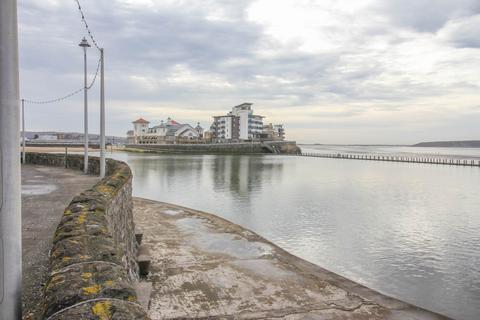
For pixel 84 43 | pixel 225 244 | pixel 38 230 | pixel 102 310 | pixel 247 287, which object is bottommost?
pixel 225 244

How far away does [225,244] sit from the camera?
49.8ft

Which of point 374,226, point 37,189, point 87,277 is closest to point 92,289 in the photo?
point 87,277

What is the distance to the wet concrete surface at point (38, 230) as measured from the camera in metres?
4.95

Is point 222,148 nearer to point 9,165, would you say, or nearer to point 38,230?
point 38,230

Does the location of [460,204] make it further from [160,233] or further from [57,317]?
[57,317]

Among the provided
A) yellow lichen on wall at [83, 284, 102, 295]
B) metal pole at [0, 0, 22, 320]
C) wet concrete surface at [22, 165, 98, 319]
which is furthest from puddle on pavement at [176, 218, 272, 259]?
metal pole at [0, 0, 22, 320]

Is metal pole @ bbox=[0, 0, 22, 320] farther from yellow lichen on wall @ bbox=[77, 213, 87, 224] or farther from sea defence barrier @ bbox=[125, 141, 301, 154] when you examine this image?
sea defence barrier @ bbox=[125, 141, 301, 154]

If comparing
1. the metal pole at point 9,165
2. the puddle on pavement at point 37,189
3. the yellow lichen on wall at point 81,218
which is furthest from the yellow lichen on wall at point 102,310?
the puddle on pavement at point 37,189

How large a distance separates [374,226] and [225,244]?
1099 cm

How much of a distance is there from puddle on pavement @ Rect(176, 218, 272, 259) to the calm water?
2.08 metres

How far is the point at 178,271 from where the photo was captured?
11.5 m

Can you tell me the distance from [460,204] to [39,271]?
A: 3342cm

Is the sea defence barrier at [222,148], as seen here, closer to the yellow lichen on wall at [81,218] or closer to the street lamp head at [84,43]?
the street lamp head at [84,43]

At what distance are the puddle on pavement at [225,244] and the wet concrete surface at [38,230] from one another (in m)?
5.76
